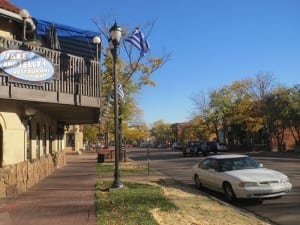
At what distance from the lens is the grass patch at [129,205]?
369 inches

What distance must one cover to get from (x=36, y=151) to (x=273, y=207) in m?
10.5

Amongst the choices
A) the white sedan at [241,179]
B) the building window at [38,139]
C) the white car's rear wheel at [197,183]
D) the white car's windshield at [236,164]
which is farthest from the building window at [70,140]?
the white car's windshield at [236,164]

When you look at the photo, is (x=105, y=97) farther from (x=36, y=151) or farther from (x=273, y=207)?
(x=273, y=207)

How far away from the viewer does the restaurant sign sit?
1293cm

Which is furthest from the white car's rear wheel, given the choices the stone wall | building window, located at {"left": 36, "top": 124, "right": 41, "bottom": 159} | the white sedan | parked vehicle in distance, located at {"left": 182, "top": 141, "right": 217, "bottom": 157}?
parked vehicle in distance, located at {"left": 182, "top": 141, "right": 217, "bottom": 157}

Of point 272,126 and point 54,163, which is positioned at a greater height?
point 272,126

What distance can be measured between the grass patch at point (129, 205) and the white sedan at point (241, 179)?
A: 1.89 metres

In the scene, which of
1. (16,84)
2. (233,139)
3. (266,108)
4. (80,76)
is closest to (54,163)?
(80,76)

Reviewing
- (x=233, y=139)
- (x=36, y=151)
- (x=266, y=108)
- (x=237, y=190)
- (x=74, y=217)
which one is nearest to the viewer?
(x=74, y=217)

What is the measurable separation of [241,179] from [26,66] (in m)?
7.23

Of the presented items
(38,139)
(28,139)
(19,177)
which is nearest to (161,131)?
(38,139)

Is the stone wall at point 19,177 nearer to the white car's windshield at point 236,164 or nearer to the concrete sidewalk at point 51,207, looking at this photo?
the concrete sidewalk at point 51,207

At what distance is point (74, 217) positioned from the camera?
995 cm

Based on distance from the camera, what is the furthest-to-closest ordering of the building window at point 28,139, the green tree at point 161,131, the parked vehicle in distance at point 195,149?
the green tree at point 161,131
the parked vehicle in distance at point 195,149
the building window at point 28,139
